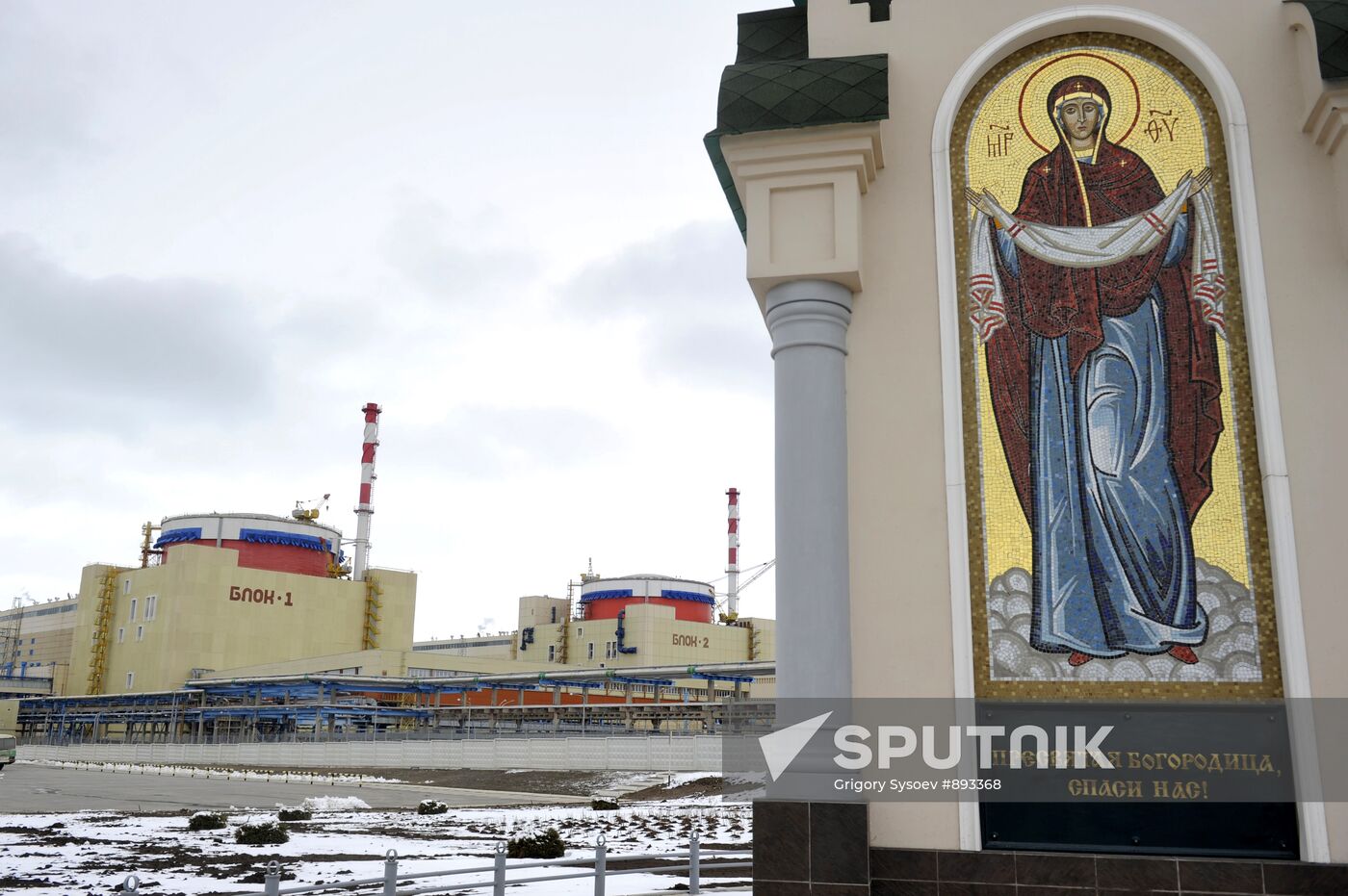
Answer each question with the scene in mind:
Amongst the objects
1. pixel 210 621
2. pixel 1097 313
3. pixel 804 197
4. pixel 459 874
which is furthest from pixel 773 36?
pixel 210 621

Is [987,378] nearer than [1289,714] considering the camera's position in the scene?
No

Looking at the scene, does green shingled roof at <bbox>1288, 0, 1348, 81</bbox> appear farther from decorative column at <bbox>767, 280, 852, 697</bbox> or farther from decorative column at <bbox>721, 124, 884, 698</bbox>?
decorative column at <bbox>767, 280, 852, 697</bbox>

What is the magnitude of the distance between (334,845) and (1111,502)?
55.4ft

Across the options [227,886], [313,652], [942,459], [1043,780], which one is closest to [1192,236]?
[942,459]

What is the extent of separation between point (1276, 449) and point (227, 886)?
1422 centimetres

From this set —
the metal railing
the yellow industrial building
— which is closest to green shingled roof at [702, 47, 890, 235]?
the metal railing

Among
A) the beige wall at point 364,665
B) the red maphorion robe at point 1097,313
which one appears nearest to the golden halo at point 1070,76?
the red maphorion robe at point 1097,313

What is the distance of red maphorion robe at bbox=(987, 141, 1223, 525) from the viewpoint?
8.16m

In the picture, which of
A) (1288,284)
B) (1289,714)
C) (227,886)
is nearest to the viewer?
(1289,714)

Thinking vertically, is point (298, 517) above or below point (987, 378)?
above

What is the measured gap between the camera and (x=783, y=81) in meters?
8.89

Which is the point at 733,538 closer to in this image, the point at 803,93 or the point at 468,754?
the point at 468,754

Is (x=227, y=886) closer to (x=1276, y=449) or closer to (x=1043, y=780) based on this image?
(x=1043, y=780)

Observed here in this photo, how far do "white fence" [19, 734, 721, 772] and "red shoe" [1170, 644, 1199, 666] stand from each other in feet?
102
